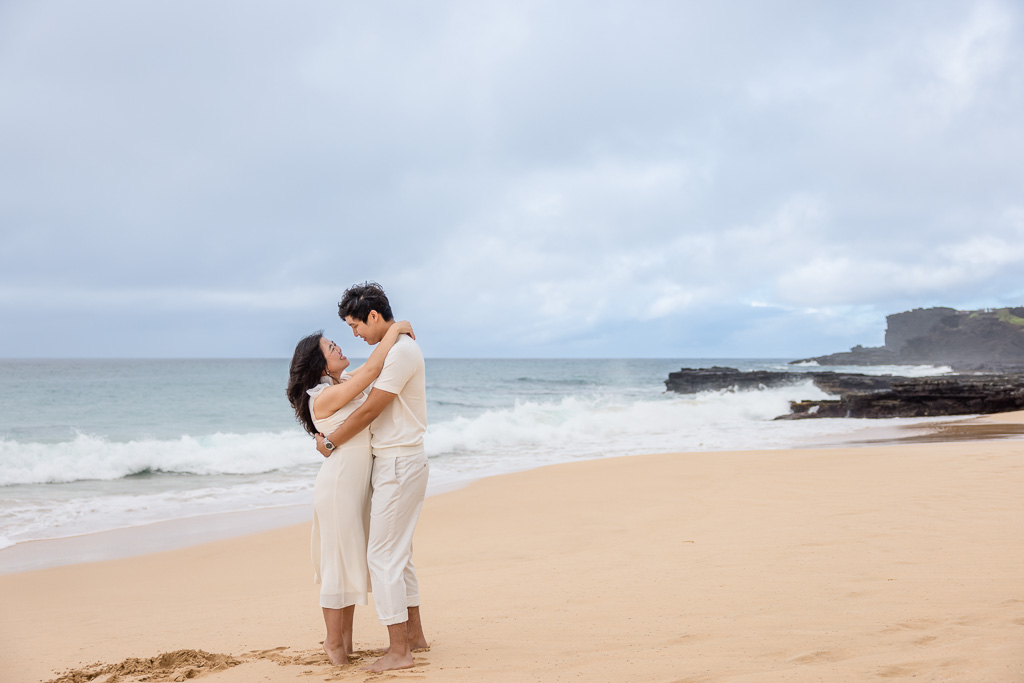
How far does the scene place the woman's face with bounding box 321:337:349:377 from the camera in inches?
144

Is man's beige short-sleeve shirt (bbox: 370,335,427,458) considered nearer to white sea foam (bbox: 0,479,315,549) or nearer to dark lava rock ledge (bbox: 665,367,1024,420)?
white sea foam (bbox: 0,479,315,549)

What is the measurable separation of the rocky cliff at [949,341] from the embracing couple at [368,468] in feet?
278

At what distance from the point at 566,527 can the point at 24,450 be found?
13.5m

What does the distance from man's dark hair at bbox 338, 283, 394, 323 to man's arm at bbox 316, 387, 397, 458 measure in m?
0.45

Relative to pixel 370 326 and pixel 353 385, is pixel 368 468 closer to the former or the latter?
pixel 353 385

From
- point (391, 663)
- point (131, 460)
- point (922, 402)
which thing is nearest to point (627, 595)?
point (391, 663)

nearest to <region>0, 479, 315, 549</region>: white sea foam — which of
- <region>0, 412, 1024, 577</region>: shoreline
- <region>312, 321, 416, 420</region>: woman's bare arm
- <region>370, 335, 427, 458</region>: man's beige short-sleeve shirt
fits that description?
<region>0, 412, 1024, 577</region>: shoreline

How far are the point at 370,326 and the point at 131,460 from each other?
1312 centimetres

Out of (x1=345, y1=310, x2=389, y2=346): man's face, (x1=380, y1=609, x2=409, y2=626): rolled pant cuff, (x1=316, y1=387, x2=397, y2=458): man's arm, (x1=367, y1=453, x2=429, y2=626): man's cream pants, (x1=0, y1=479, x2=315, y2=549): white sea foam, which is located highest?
(x1=345, y1=310, x2=389, y2=346): man's face

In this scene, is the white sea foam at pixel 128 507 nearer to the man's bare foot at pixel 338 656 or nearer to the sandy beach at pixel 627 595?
the sandy beach at pixel 627 595

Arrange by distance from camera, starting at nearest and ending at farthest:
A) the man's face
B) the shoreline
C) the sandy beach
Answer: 1. the sandy beach
2. the man's face
3. the shoreline

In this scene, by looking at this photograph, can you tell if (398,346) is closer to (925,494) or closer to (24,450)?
(925,494)

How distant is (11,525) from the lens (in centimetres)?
877

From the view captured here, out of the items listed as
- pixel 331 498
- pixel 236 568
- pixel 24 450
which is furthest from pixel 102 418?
pixel 331 498
